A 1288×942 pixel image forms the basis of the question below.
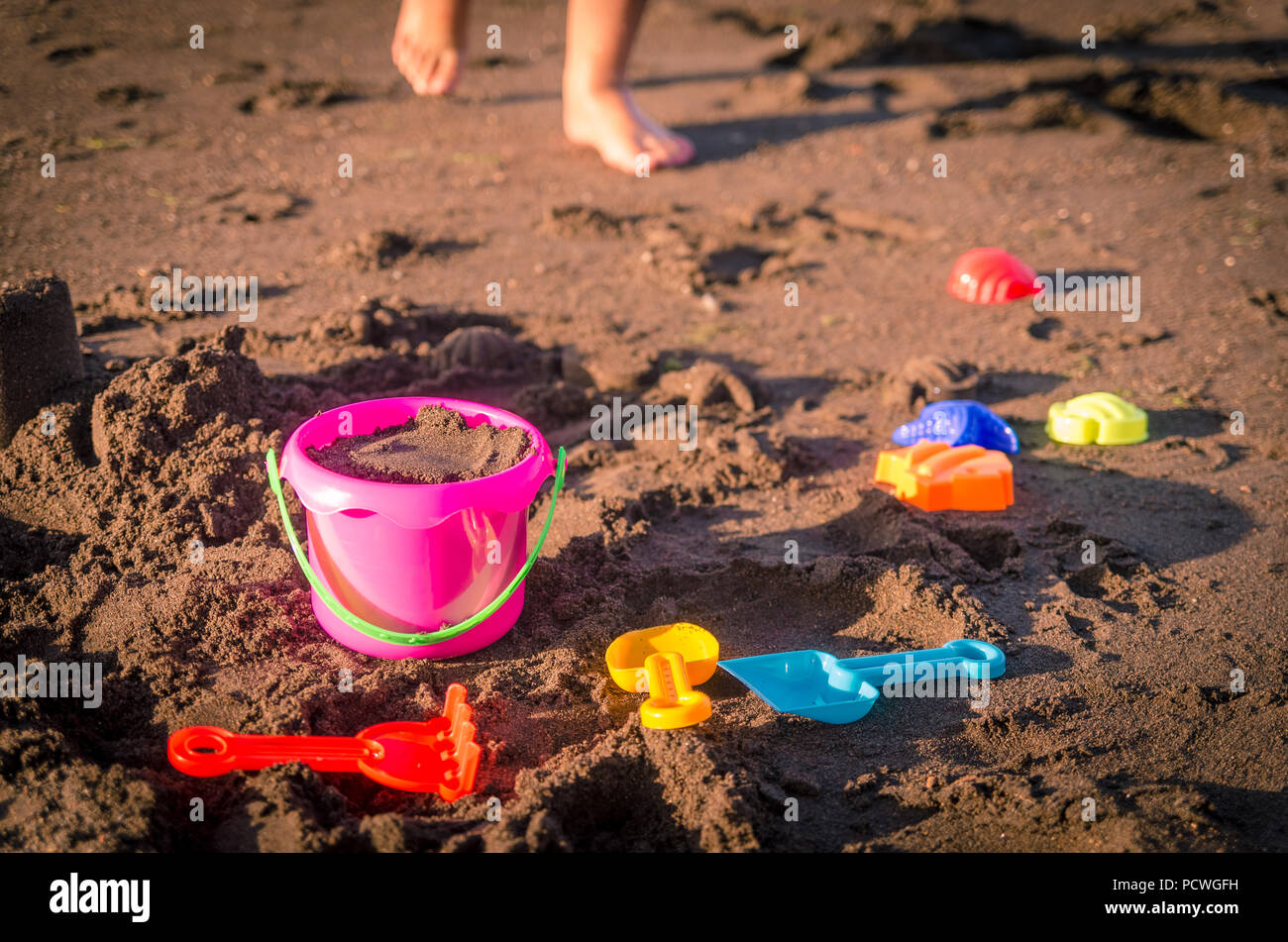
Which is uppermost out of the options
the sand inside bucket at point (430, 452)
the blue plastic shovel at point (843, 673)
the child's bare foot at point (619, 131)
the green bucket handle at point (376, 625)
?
the child's bare foot at point (619, 131)

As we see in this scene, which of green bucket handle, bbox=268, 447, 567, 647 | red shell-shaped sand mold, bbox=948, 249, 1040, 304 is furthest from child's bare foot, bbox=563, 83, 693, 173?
green bucket handle, bbox=268, 447, 567, 647

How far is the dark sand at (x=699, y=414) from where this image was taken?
194cm

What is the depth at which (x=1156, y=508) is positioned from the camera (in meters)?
2.92

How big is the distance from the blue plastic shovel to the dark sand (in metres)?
0.05

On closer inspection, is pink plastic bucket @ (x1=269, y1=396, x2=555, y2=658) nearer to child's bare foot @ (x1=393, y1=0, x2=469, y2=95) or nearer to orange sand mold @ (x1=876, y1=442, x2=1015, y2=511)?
orange sand mold @ (x1=876, y1=442, x2=1015, y2=511)

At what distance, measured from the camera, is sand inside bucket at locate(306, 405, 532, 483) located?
216 cm

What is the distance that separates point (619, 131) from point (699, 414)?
2278 mm

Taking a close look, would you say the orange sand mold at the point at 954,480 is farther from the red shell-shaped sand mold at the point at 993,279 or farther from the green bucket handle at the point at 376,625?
the red shell-shaped sand mold at the point at 993,279

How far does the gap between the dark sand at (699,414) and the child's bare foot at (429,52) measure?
218 mm

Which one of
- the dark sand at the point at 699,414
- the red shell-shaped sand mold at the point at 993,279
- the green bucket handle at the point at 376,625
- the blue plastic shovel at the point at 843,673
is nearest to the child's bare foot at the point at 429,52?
the dark sand at the point at 699,414

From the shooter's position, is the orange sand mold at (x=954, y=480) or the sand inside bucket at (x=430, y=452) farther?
the orange sand mold at (x=954, y=480)
